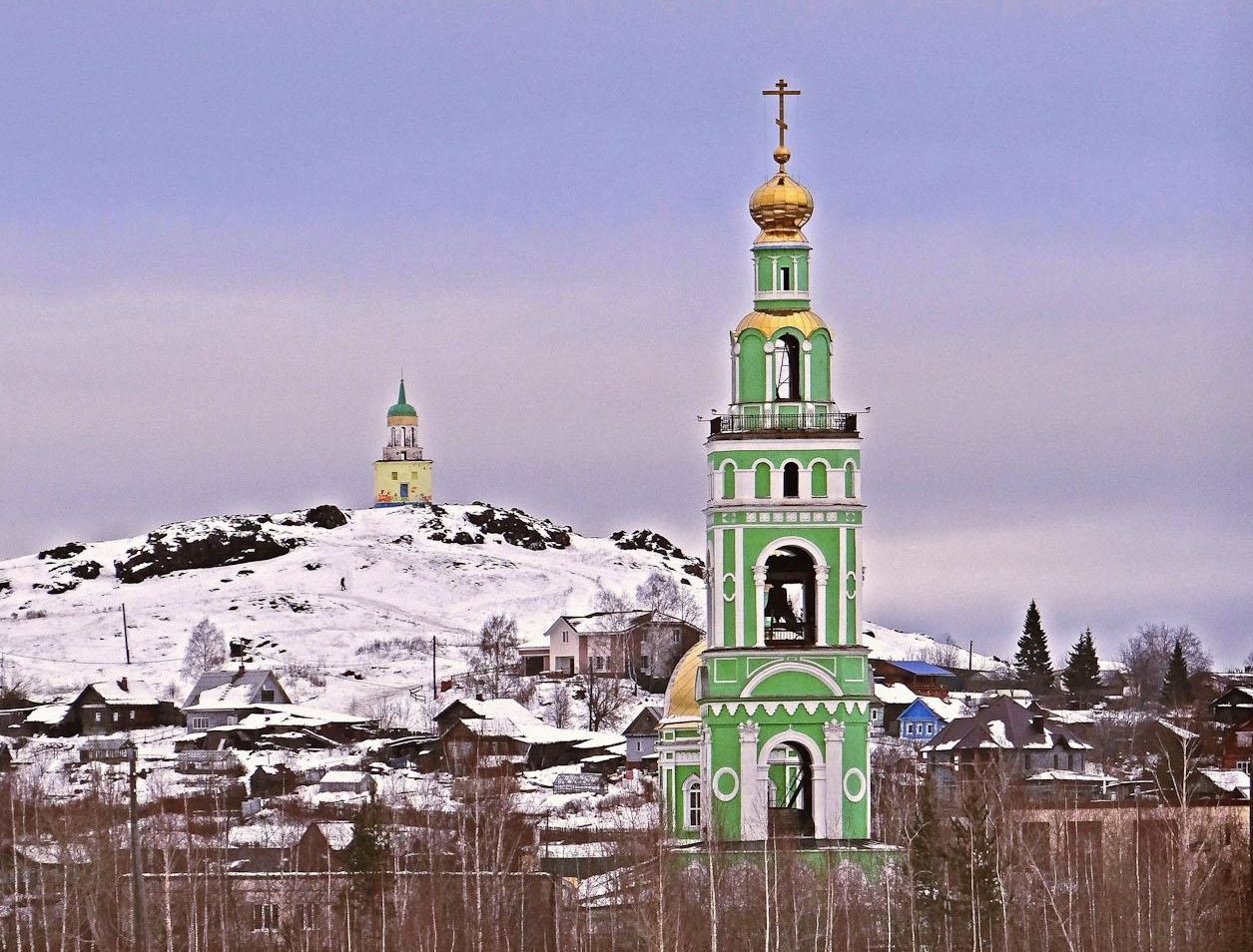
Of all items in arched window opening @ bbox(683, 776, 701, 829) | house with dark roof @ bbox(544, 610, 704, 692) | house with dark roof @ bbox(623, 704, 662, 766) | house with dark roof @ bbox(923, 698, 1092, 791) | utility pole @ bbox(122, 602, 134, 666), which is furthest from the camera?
utility pole @ bbox(122, 602, 134, 666)

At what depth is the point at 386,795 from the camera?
3024 inches

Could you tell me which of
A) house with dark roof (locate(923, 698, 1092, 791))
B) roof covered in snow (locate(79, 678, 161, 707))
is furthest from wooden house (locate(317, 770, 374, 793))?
roof covered in snow (locate(79, 678, 161, 707))

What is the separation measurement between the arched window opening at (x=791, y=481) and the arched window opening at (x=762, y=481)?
0.27 meters

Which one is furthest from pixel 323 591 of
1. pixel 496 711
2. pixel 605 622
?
pixel 496 711

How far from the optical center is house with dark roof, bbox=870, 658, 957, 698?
117375mm

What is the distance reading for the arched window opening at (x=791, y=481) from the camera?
4944cm

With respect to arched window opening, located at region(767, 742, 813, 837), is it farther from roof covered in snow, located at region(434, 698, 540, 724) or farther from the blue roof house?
the blue roof house

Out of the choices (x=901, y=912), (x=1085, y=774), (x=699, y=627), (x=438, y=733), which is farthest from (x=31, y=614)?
(x=901, y=912)

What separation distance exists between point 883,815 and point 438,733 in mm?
41925

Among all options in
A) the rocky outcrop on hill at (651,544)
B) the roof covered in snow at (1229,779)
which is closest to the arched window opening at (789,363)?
the roof covered in snow at (1229,779)

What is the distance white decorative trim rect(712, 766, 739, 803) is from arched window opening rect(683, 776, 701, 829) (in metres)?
5.02

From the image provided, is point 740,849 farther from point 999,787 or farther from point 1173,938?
point 999,787

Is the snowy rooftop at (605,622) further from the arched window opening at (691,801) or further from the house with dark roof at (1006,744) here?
the arched window opening at (691,801)

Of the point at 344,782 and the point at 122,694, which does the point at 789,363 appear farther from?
the point at 122,694
